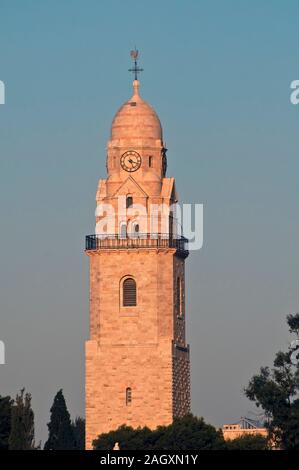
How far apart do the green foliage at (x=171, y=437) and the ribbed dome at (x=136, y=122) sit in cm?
1609

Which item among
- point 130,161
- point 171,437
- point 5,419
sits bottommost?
point 171,437

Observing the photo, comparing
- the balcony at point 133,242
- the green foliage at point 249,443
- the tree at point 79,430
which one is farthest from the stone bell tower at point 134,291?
the tree at point 79,430

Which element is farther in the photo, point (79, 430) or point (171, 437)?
point (79, 430)

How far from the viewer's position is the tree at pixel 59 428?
16075 cm

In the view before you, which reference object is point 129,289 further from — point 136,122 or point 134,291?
point 136,122

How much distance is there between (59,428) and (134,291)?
12.1 metres

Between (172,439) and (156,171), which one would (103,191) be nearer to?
(156,171)

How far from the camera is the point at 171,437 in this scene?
14912 cm

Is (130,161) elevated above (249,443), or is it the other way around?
(130,161)

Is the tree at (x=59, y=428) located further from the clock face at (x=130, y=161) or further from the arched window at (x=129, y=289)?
the clock face at (x=130, y=161)

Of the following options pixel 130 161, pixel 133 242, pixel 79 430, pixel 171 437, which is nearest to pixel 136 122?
pixel 130 161

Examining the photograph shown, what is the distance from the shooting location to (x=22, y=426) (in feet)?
489

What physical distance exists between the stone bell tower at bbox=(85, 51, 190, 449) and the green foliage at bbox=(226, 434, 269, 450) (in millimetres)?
4265
